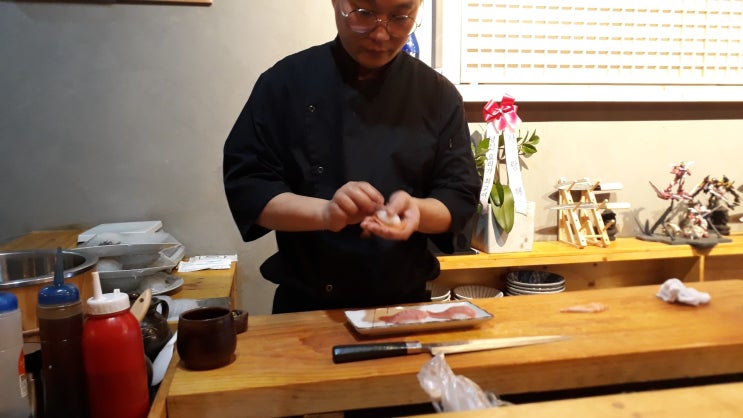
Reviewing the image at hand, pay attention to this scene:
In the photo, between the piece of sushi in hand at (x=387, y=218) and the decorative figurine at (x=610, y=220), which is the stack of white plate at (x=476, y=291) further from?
the piece of sushi in hand at (x=387, y=218)

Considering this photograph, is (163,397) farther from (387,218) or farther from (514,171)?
(514,171)

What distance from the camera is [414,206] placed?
1087 mm

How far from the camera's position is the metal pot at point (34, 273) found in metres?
1.05

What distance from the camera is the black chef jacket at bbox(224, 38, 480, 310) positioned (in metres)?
1.25

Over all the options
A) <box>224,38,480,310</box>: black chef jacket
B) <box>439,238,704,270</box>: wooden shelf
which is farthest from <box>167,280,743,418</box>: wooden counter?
<box>439,238,704,270</box>: wooden shelf

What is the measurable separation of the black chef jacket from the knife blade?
0.32 m

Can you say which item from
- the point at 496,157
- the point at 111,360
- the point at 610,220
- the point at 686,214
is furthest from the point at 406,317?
the point at 686,214

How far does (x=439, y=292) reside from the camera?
236cm

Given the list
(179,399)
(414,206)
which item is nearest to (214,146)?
(414,206)

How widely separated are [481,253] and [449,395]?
149 centimetres

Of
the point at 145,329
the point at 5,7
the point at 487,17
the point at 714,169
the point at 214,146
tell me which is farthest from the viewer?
the point at 714,169

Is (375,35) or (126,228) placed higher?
(375,35)

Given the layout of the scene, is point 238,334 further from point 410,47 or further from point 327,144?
point 410,47

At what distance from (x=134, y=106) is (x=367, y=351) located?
169 cm
